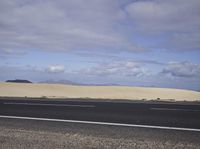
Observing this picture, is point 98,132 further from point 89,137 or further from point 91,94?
point 91,94

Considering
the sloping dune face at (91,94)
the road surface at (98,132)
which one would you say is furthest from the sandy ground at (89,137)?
the sloping dune face at (91,94)

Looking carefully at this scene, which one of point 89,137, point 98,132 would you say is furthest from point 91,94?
point 89,137

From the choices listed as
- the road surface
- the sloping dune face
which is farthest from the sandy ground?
the sloping dune face

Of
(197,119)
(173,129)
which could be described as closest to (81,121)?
(173,129)

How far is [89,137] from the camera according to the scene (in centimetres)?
894

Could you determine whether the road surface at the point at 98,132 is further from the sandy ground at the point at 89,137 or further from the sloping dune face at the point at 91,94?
the sloping dune face at the point at 91,94

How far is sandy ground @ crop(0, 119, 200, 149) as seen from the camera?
8008 mm

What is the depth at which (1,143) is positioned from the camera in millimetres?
8281

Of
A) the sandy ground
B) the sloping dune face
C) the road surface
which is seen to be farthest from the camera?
the sloping dune face

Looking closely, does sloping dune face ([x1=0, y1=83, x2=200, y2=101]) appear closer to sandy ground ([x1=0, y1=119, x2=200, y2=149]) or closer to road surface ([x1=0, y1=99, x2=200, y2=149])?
road surface ([x1=0, y1=99, x2=200, y2=149])

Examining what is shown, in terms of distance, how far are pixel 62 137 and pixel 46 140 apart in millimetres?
519

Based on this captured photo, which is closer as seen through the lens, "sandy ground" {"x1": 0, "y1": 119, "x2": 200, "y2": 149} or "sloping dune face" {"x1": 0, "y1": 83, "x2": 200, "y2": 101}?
"sandy ground" {"x1": 0, "y1": 119, "x2": 200, "y2": 149}

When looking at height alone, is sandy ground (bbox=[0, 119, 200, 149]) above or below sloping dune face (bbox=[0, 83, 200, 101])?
below

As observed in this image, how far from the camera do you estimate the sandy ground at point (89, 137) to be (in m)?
8.01
